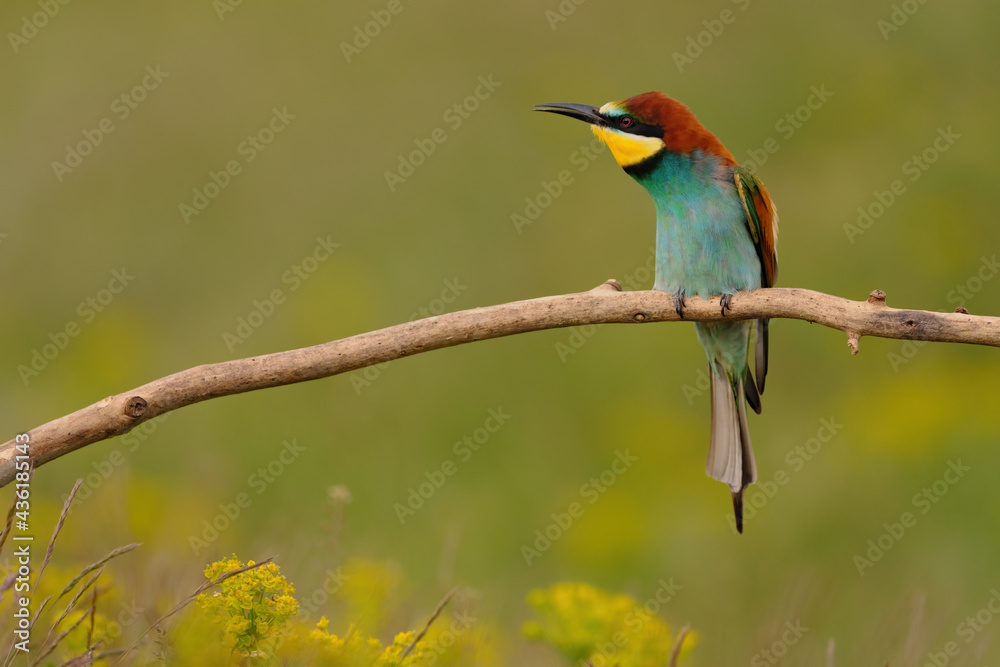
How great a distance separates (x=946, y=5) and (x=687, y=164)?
418 cm

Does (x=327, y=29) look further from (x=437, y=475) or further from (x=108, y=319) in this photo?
(x=437, y=475)

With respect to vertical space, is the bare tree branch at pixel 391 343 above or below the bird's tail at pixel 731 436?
above

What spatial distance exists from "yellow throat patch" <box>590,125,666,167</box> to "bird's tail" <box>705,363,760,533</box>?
62 centimetres

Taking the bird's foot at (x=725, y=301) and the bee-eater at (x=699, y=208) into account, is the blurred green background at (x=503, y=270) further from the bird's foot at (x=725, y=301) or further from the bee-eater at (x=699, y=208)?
the bird's foot at (x=725, y=301)

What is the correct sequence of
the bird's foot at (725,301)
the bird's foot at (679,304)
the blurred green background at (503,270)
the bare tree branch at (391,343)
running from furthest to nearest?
1. the blurred green background at (503,270)
2. the bird's foot at (725,301)
3. the bird's foot at (679,304)
4. the bare tree branch at (391,343)

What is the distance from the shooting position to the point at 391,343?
1.78 metres

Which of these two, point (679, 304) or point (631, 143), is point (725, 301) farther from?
point (631, 143)

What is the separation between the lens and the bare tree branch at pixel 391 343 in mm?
1691

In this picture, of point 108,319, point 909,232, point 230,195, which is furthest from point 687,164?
point 230,195

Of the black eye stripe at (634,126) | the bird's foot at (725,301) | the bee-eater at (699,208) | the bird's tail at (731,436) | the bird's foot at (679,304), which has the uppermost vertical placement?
the black eye stripe at (634,126)

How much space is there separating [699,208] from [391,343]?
1103mm

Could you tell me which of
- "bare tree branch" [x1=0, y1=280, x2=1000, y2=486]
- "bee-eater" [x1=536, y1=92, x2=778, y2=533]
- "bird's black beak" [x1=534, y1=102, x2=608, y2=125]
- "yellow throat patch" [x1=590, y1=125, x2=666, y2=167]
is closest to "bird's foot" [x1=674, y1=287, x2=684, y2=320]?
"bee-eater" [x1=536, y1=92, x2=778, y2=533]

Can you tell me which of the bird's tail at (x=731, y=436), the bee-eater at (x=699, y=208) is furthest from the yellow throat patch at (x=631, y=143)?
the bird's tail at (x=731, y=436)

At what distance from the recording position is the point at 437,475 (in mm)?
4516
